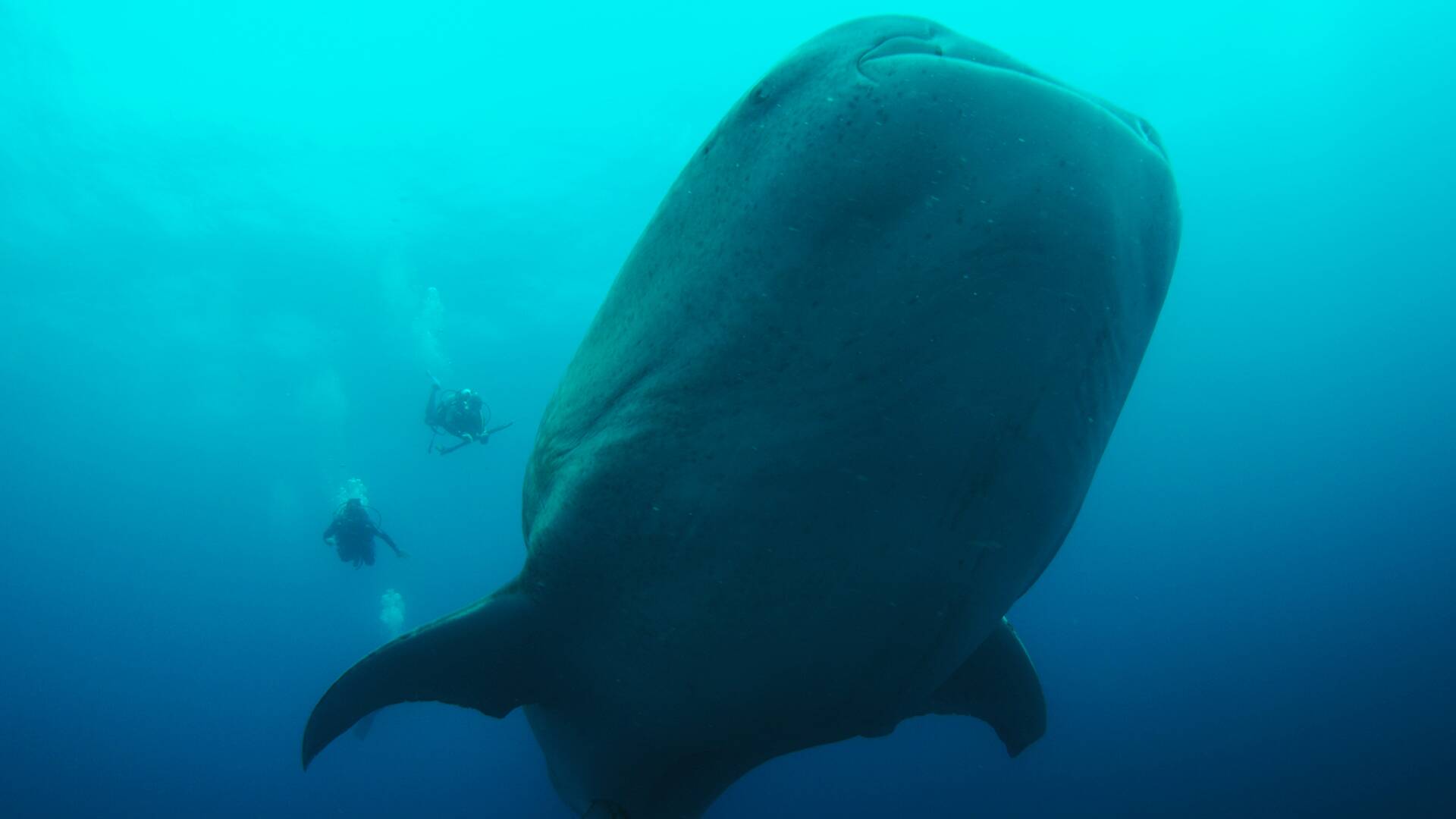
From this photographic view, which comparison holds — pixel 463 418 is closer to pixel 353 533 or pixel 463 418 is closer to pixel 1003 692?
pixel 353 533

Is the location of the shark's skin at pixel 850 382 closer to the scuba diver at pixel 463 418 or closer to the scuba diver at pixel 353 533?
the scuba diver at pixel 353 533

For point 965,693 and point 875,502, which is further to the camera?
point 965,693

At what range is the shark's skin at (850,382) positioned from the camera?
4.64 ft

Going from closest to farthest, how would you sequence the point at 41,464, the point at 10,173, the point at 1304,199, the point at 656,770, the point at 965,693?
the point at 656,770
the point at 965,693
the point at 10,173
the point at 41,464
the point at 1304,199

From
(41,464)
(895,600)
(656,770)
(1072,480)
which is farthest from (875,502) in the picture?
(41,464)

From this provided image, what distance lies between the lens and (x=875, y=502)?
5.46 ft

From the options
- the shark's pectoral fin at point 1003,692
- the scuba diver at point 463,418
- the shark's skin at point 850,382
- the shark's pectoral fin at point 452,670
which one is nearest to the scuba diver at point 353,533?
the scuba diver at point 463,418

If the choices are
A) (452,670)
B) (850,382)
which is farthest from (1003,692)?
(850,382)

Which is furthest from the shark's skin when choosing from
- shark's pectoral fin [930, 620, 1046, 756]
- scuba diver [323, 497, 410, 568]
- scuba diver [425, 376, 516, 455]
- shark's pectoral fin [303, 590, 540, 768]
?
scuba diver [425, 376, 516, 455]

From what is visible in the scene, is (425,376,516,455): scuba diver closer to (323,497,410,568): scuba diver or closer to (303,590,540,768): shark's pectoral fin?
(323,497,410,568): scuba diver

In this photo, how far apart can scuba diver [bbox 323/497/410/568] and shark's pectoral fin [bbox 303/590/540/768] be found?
1289 centimetres

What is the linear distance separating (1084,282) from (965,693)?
112 inches

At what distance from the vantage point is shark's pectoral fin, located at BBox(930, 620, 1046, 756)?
3484 millimetres

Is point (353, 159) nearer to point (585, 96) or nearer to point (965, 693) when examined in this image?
point (585, 96)
